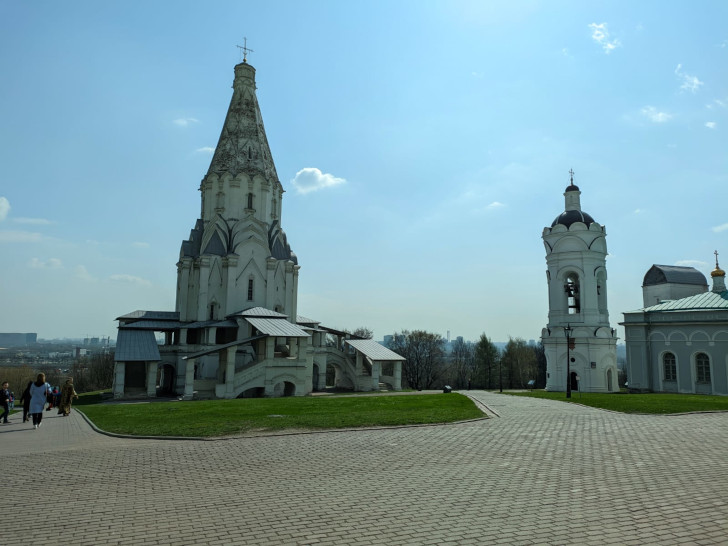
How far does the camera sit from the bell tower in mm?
33844

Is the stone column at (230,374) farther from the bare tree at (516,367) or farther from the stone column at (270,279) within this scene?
the bare tree at (516,367)

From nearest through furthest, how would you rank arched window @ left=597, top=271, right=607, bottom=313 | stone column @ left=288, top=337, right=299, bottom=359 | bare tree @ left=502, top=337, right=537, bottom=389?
stone column @ left=288, top=337, right=299, bottom=359 < arched window @ left=597, top=271, right=607, bottom=313 < bare tree @ left=502, top=337, right=537, bottom=389

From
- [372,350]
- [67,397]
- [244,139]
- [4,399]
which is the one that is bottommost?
[67,397]

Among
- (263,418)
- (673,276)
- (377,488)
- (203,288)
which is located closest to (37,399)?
(263,418)

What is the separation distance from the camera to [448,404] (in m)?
19.8

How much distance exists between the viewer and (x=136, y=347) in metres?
33.2

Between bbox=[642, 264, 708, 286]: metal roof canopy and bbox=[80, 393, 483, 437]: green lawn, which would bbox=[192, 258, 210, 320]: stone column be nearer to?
bbox=[80, 393, 483, 437]: green lawn

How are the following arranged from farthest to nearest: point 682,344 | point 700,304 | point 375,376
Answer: point 375,376 < point 700,304 < point 682,344

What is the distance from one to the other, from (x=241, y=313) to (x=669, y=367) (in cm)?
2944

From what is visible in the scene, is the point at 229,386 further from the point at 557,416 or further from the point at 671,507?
the point at 671,507

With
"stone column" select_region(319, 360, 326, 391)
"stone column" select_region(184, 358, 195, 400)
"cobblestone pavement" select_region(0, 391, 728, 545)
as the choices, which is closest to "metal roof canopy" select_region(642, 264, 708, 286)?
"stone column" select_region(319, 360, 326, 391)

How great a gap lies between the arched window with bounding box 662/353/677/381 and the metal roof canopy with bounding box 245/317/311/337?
24.3 m

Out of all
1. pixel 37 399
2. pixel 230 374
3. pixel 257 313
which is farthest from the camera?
pixel 257 313

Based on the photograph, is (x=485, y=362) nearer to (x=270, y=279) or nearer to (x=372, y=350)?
(x=372, y=350)
